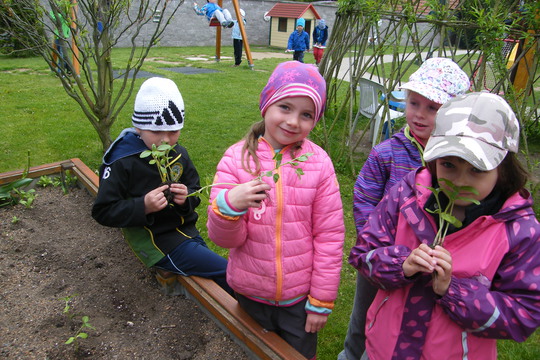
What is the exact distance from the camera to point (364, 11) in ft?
13.8

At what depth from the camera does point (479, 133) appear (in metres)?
1.20

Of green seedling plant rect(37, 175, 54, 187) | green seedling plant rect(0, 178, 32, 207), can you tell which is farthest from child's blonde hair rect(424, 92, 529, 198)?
green seedling plant rect(37, 175, 54, 187)

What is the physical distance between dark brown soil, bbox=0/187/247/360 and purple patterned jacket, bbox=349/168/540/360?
3.22 ft

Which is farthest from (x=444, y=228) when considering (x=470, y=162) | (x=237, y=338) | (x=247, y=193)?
(x=237, y=338)

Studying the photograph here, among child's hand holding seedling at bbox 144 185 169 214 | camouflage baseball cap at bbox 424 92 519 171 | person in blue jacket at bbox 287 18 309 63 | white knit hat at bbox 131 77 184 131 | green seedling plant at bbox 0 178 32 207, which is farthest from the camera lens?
person in blue jacket at bbox 287 18 309 63

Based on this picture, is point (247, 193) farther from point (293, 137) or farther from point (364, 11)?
point (364, 11)

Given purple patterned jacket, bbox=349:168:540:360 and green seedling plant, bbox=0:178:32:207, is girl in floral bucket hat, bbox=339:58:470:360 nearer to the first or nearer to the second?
purple patterned jacket, bbox=349:168:540:360

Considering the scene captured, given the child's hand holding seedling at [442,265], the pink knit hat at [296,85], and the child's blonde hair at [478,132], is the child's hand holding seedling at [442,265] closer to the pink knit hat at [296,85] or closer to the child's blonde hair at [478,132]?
the child's blonde hair at [478,132]

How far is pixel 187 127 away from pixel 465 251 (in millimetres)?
5740

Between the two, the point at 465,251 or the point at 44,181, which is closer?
the point at 465,251

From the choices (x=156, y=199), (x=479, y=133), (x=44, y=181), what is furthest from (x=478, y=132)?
(x=44, y=181)

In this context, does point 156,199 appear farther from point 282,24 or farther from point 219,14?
point 282,24

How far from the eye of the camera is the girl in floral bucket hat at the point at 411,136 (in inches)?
71.2

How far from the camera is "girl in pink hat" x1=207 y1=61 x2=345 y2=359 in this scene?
1.72m
